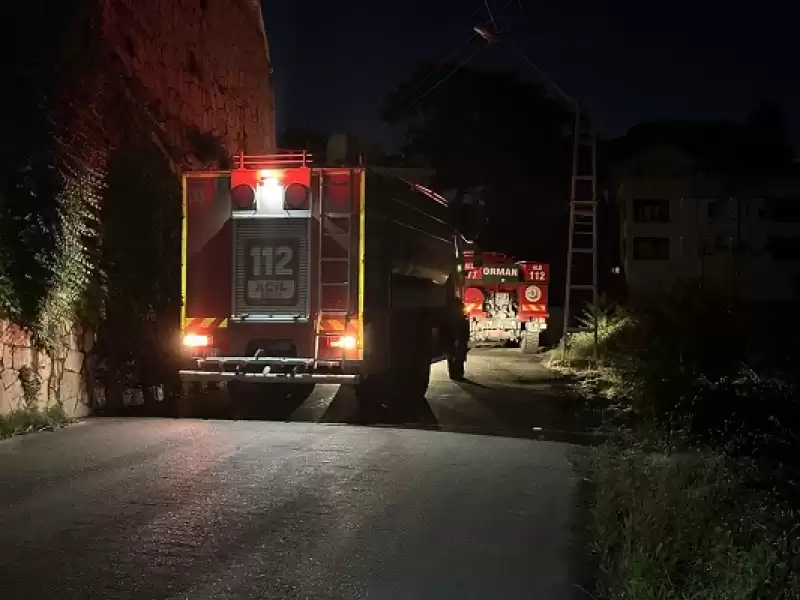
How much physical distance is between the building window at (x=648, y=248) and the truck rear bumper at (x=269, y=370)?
2882cm

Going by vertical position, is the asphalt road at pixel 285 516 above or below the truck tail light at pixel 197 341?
below

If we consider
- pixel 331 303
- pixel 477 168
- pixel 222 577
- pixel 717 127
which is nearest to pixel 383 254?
pixel 331 303

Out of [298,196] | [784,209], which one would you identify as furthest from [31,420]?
[784,209]

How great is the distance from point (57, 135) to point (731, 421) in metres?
9.08

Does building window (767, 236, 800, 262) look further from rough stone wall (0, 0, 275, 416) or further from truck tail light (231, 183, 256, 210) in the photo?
truck tail light (231, 183, 256, 210)

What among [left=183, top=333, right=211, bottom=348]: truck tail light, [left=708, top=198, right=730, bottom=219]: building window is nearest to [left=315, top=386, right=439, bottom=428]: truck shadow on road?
[left=183, top=333, right=211, bottom=348]: truck tail light

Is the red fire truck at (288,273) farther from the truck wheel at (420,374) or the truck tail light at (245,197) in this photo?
the truck wheel at (420,374)

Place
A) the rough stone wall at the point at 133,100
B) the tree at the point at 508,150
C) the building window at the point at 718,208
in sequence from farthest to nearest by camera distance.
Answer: the tree at the point at 508,150 < the building window at the point at 718,208 < the rough stone wall at the point at 133,100

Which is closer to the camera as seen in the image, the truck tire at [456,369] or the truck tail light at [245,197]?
the truck tail light at [245,197]


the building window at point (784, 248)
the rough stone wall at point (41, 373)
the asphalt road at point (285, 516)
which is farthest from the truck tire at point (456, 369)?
the building window at point (784, 248)

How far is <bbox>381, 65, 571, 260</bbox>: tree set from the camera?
137ft

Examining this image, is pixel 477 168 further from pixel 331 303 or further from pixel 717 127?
pixel 331 303

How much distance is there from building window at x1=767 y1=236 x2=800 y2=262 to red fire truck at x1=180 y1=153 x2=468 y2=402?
2891 centimetres

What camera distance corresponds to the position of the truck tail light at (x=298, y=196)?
12.0m
